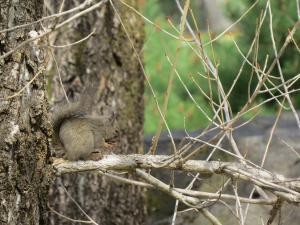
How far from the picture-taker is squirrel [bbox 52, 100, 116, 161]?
360cm

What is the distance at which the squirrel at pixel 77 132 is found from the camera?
360cm

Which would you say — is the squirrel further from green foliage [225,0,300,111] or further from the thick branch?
green foliage [225,0,300,111]

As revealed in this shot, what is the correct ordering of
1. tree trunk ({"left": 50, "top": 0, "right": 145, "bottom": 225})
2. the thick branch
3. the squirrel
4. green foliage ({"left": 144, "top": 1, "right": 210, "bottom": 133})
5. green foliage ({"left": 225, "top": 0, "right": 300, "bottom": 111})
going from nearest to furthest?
1. the thick branch
2. the squirrel
3. tree trunk ({"left": 50, "top": 0, "right": 145, "bottom": 225})
4. green foliage ({"left": 225, "top": 0, "right": 300, "bottom": 111})
5. green foliage ({"left": 144, "top": 1, "right": 210, "bottom": 133})

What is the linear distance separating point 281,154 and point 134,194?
1.44 meters

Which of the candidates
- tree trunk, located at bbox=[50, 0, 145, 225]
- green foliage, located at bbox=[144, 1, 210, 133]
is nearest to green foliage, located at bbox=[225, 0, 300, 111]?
green foliage, located at bbox=[144, 1, 210, 133]

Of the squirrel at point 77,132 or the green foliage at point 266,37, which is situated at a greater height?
the squirrel at point 77,132

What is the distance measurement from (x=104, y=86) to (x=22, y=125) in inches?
91.8

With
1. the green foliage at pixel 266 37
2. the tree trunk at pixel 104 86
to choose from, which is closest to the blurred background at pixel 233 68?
the green foliage at pixel 266 37

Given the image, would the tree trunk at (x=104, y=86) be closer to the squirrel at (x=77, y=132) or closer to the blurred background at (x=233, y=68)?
the squirrel at (x=77, y=132)

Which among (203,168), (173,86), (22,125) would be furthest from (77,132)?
(173,86)

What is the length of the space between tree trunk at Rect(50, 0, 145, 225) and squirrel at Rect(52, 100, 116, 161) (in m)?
1.36

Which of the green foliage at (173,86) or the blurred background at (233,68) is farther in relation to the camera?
the green foliage at (173,86)

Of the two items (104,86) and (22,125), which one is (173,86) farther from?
(22,125)

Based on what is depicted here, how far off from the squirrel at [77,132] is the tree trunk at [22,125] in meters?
0.60
